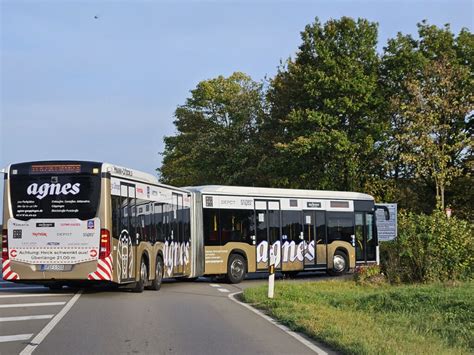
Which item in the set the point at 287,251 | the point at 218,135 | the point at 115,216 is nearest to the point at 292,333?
the point at 115,216

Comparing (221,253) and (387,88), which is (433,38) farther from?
(221,253)

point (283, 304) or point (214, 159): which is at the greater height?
point (214, 159)

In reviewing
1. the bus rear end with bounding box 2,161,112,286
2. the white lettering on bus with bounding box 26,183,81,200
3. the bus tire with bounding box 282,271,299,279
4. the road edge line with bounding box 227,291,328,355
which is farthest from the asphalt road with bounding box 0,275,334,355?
the bus tire with bounding box 282,271,299,279

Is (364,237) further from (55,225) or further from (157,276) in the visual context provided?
(55,225)

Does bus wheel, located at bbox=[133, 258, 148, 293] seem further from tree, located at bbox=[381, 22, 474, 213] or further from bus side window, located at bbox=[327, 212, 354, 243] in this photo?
tree, located at bbox=[381, 22, 474, 213]

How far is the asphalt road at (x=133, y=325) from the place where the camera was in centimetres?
939

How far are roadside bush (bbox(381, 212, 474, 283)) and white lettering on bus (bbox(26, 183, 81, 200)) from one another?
1037 cm

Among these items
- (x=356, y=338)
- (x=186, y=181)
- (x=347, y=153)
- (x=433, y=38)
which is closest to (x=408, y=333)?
(x=356, y=338)

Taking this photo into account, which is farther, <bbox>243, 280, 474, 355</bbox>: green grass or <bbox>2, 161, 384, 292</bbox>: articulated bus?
<bbox>2, 161, 384, 292</bbox>: articulated bus

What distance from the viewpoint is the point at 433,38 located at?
37.2 metres

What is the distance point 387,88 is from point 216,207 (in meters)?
17.8

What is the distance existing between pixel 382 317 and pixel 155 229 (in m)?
8.01

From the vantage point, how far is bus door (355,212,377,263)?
26.0 metres

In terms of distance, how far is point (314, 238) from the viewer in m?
24.7
